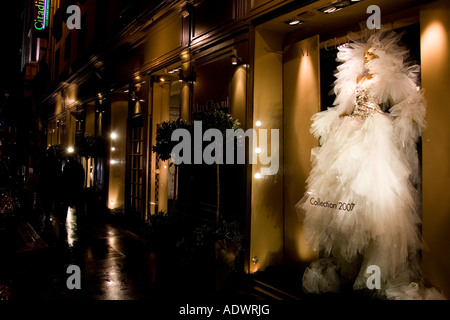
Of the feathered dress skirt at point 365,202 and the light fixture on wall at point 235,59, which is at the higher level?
the light fixture on wall at point 235,59

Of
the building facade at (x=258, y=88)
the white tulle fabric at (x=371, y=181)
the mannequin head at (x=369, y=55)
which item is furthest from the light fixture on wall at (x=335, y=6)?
the mannequin head at (x=369, y=55)

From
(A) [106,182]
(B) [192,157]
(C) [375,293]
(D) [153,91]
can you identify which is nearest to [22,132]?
(A) [106,182]

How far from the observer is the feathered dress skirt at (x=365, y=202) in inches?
140

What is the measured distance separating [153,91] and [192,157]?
11.6 feet

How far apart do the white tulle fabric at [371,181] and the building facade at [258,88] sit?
20 cm

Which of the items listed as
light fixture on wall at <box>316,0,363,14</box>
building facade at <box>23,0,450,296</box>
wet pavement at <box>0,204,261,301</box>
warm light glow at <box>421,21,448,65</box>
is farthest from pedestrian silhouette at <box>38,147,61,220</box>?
warm light glow at <box>421,21,448,65</box>

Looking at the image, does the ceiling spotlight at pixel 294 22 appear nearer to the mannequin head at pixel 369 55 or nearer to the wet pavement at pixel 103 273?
the mannequin head at pixel 369 55

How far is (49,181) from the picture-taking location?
27.3 ft

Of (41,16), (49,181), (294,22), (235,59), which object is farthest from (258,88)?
(41,16)

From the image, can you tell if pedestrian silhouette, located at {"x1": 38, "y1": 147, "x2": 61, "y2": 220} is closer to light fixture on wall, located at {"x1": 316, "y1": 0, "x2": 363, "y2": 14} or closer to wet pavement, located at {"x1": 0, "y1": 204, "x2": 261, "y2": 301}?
wet pavement, located at {"x1": 0, "y1": 204, "x2": 261, "y2": 301}

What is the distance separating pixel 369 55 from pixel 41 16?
23.7m

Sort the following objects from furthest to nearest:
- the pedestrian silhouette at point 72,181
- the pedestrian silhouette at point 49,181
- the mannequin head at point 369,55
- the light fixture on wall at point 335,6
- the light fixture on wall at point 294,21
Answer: the pedestrian silhouette at point 72,181, the pedestrian silhouette at point 49,181, the light fixture on wall at point 294,21, the light fixture on wall at point 335,6, the mannequin head at point 369,55

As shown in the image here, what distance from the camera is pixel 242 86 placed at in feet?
18.9

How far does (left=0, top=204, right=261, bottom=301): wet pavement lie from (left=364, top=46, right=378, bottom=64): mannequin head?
3.67m
